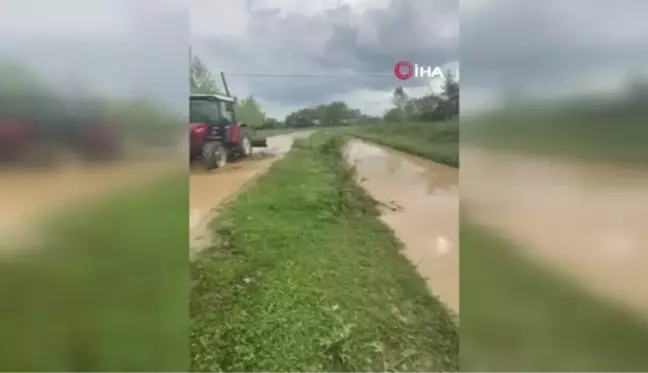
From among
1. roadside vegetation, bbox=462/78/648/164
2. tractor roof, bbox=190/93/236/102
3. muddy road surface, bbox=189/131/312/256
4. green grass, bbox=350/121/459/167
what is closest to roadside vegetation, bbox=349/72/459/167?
green grass, bbox=350/121/459/167

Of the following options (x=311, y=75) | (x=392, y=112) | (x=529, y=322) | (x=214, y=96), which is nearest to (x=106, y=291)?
(x=214, y=96)

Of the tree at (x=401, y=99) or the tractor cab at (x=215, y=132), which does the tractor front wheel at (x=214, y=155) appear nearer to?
the tractor cab at (x=215, y=132)

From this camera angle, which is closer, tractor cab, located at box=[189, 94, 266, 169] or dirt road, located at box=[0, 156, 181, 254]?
dirt road, located at box=[0, 156, 181, 254]

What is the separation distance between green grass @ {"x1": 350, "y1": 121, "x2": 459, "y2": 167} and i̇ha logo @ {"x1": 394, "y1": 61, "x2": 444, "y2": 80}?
0.41 ft

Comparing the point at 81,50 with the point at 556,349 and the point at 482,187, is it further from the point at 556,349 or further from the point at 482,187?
the point at 556,349

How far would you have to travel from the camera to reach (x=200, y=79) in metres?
1.45

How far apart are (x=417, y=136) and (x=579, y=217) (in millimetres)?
459

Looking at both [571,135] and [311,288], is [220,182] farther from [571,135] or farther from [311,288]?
[571,135]

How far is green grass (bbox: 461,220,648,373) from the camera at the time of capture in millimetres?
1458

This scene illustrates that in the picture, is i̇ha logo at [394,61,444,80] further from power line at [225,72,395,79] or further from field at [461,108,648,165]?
field at [461,108,648,165]

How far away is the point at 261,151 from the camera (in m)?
1.53

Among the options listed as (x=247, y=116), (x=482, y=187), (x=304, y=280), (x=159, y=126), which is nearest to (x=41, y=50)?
(x=159, y=126)

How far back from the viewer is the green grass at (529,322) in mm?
1458

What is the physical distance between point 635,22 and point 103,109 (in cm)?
133
